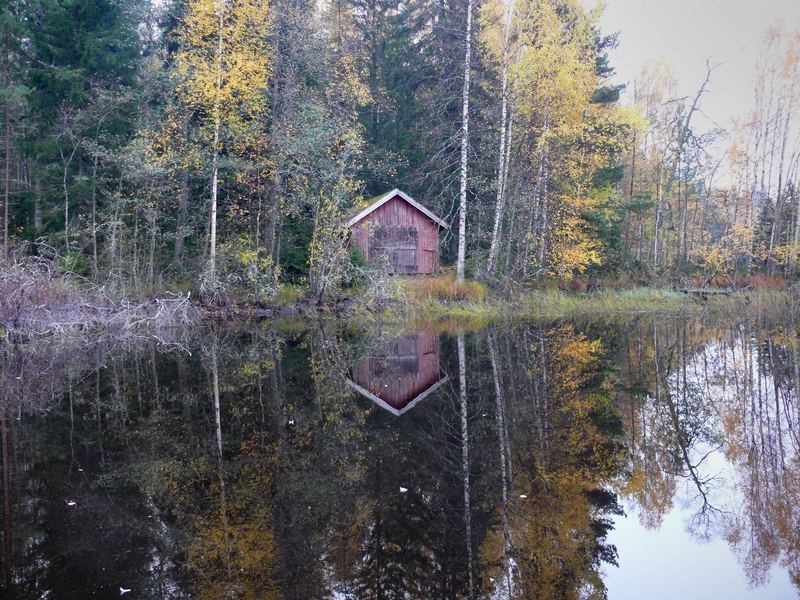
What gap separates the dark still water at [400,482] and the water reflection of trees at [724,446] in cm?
3

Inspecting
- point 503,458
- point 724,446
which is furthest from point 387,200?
point 503,458

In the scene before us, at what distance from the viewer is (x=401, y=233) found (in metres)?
28.8

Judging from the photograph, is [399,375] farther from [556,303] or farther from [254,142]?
[556,303]

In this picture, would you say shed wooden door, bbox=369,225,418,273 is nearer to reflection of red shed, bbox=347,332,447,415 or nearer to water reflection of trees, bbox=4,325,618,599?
reflection of red shed, bbox=347,332,447,415

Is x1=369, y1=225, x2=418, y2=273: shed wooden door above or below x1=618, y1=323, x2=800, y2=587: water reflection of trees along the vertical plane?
above

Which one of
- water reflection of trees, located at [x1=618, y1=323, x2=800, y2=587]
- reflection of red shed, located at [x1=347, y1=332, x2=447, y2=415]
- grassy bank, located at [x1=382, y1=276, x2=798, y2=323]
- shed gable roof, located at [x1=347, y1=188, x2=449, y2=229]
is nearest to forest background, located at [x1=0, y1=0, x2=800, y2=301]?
grassy bank, located at [x1=382, y1=276, x2=798, y2=323]

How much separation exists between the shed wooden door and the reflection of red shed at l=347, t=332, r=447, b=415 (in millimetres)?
13436

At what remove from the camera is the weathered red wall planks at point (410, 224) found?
27.7m

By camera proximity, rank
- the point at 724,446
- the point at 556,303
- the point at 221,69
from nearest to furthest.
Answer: the point at 724,446 → the point at 221,69 → the point at 556,303

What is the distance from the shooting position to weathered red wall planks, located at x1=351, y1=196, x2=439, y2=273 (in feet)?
90.9

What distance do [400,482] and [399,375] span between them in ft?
16.9

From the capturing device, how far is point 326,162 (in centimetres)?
2234

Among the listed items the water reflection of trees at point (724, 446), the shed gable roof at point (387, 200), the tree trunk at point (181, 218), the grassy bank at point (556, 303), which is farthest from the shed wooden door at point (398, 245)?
the water reflection of trees at point (724, 446)

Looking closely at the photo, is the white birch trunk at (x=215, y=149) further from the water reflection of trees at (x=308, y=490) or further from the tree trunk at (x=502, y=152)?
the water reflection of trees at (x=308, y=490)
